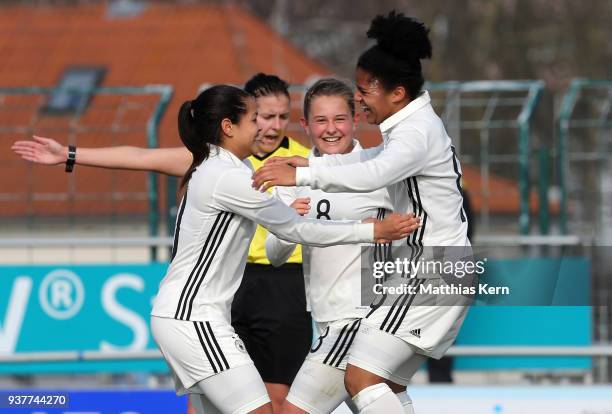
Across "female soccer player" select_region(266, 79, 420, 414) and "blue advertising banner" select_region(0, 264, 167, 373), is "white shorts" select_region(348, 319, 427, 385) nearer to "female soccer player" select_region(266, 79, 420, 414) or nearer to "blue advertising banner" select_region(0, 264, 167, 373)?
"female soccer player" select_region(266, 79, 420, 414)

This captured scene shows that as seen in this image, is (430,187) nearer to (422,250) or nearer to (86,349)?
(422,250)

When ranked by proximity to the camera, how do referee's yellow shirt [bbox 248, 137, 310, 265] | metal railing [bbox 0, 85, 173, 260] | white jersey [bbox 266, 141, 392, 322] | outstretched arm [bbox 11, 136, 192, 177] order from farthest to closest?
metal railing [bbox 0, 85, 173, 260]
referee's yellow shirt [bbox 248, 137, 310, 265]
outstretched arm [bbox 11, 136, 192, 177]
white jersey [bbox 266, 141, 392, 322]

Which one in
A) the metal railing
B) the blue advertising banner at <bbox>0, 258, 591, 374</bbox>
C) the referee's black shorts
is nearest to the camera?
the referee's black shorts

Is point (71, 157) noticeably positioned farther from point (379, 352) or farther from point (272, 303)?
point (379, 352)

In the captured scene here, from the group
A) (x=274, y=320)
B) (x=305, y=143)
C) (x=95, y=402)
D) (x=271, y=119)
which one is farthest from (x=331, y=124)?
(x=305, y=143)

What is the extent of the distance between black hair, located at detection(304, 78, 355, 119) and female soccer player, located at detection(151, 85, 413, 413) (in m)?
0.83

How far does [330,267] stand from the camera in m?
6.09

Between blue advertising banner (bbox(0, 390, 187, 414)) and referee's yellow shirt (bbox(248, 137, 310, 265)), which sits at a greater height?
referee's yellow shirt (bbox(248, 137, 310, 265))

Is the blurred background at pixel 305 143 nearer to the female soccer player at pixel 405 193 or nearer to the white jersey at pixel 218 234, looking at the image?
the female soccer player at pixel 405 193

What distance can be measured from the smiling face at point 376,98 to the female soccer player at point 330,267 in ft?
1.77

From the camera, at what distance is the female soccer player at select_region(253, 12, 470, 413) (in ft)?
18.0

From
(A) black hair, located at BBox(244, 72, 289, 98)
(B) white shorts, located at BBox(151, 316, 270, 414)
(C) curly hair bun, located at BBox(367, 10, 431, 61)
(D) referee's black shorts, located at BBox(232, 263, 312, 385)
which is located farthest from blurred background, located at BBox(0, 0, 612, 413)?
(B) white shorts, located at BBox(151, 316, 270, 414)

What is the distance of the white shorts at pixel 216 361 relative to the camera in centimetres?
547

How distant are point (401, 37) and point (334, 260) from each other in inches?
44.5
